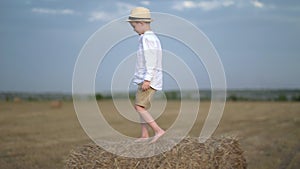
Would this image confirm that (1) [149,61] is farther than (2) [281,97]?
No

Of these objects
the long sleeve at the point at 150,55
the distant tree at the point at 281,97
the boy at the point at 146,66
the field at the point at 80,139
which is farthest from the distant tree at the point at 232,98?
the long sleeve at the point at 150,55

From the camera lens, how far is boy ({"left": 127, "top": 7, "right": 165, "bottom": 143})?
6465 mm

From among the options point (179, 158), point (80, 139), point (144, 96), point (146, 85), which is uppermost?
point (146, 85)

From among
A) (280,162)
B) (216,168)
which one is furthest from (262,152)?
(216,168)

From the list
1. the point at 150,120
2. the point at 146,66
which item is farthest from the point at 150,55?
the point at 150,120

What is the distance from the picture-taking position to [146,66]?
644 cm

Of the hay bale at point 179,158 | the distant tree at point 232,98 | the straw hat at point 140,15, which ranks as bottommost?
the distant tree at point 232,98

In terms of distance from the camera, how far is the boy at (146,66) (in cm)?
646

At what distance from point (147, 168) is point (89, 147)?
90 cm

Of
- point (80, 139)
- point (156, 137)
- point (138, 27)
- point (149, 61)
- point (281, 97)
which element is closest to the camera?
point (149, 61)

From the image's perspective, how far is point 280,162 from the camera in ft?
33.0

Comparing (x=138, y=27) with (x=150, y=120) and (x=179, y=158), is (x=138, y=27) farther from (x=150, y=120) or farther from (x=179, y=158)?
(x=179, y=158)

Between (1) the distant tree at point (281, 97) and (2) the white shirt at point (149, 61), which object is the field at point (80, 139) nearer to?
(2) the white shirt at point (149, 61)

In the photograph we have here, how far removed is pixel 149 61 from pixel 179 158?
1.18 metres
